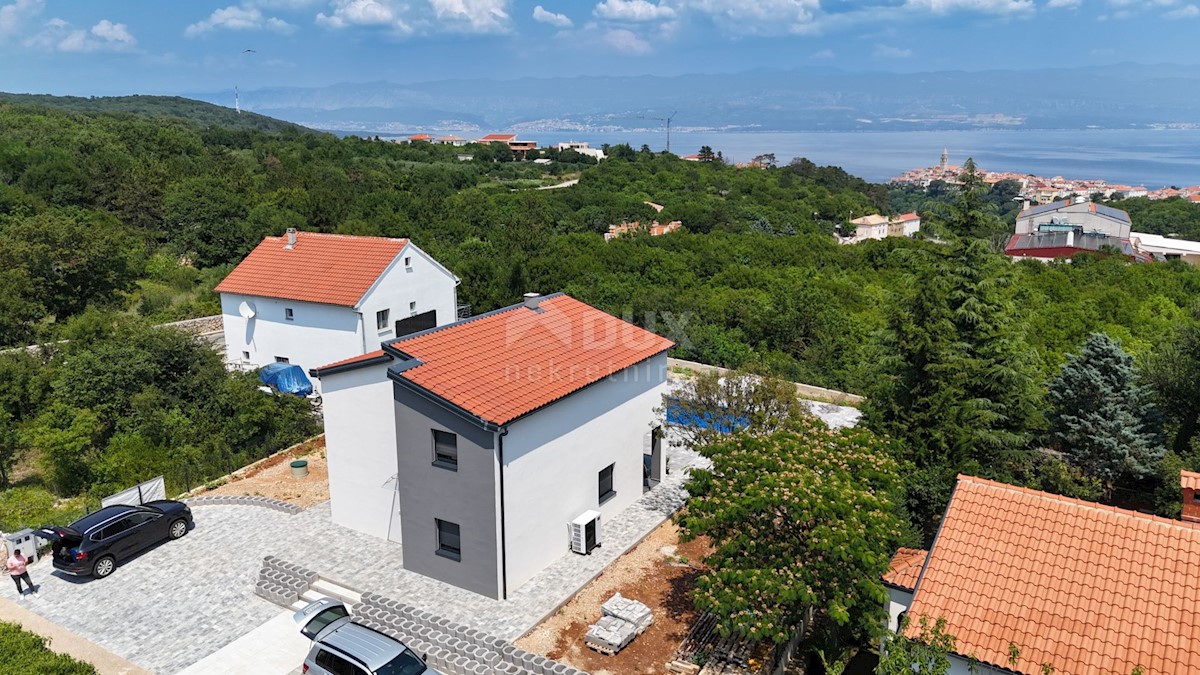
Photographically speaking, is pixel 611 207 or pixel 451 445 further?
pixel 611 207

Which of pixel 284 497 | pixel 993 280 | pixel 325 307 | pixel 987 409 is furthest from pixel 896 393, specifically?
pixel 325 307

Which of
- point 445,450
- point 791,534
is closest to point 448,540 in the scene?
point 445,450

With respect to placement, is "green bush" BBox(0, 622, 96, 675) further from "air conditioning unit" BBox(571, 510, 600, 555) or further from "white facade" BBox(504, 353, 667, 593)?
"air conditioning unit" BBox(571, 510, 600, 555)

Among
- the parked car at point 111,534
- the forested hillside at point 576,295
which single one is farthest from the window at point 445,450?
the forested hillside at point 576,295

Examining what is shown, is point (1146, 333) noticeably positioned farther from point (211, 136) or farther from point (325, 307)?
point (211, 136)

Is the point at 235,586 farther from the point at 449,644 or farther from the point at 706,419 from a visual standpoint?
the point at 706,419

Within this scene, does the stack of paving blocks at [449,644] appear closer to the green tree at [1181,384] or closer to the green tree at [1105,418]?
the green tree at [1105,418]

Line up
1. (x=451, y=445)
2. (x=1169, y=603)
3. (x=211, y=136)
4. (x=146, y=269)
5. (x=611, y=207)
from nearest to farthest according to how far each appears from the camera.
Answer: (x=1169, y=603) < (x=451, y=445) < (x=146, y=269) < (x=611, y=207) < (x=211, y=136)
